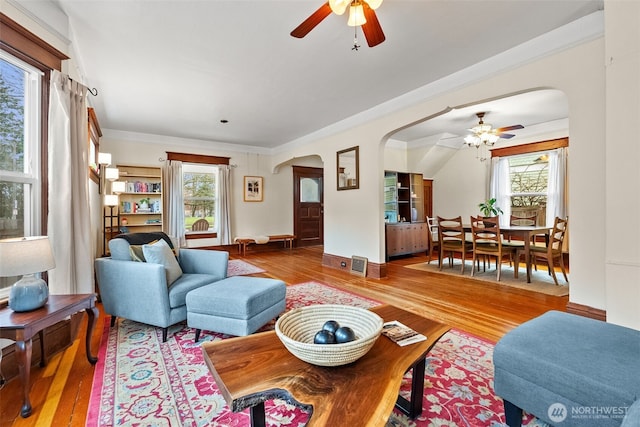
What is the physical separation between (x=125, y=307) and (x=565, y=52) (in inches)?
178

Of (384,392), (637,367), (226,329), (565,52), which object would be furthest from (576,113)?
(226,329)

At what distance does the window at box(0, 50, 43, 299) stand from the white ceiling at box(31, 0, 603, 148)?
0.51 metres

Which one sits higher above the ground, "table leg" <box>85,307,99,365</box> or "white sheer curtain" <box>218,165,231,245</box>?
"white sheer curtain" <box>218,165,231,245</box>

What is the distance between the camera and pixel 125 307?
252 centimetres

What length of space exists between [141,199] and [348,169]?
4.24 m

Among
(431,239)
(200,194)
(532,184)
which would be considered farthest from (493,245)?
(200,194)

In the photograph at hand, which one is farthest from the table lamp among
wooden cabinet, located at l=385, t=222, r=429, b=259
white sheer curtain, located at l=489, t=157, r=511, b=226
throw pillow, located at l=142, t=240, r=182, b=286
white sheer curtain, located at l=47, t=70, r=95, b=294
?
white sheer curtain, located at l=489, t=157, r=511, b=226

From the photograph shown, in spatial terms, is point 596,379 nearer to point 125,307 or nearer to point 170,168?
point 125,307

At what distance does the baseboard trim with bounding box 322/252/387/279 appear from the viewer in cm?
455

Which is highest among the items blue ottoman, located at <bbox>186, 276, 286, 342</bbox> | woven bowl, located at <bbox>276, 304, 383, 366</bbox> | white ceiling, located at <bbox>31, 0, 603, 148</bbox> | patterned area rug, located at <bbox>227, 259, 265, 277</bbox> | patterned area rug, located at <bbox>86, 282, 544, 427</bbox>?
white ceiling, located at <bbox>31, 0, 603, 148</bbox>

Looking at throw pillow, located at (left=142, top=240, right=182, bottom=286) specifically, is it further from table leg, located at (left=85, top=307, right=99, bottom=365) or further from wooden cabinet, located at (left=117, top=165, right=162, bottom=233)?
wooden cabinet, located at (left=117, top=165, right=162, bottom=233)

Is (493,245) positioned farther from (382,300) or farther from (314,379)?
(314,379)

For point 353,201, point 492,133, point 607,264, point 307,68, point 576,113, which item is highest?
point 307,68

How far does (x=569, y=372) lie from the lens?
3.81 feet
